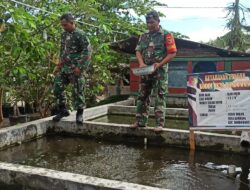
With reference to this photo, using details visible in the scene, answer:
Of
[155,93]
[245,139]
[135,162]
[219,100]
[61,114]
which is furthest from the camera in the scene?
[61,114]

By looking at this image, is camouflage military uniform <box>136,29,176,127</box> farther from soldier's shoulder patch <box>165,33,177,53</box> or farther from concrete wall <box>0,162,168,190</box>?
concrete wall <box>0,162,168,190</box>

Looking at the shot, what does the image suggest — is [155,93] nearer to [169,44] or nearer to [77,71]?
[169,44]

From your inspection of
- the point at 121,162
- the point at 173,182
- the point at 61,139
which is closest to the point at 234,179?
the point at 173,182

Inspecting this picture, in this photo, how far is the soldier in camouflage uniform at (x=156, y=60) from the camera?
5.20 metres

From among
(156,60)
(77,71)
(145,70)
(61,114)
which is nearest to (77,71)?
(77,71)

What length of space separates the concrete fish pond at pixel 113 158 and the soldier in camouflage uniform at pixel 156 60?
386 mm

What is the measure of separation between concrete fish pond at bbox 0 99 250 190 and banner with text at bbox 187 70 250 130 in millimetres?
355

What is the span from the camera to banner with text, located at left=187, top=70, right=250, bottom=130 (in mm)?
4590

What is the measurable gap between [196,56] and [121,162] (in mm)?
8962

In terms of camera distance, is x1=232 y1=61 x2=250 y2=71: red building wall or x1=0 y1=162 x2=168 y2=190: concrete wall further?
x1=232 y1=61 x2=250 y2=71: red building wall

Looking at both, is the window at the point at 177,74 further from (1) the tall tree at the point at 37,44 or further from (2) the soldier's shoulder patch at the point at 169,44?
(2) the soldier's shoulder patch at the point at 169,44

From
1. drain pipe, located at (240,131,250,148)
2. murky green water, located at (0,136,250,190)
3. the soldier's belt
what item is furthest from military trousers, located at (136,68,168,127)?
drain pipe, located at (240,131,250,148)

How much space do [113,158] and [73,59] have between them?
78.2 inches

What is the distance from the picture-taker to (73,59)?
579cm
